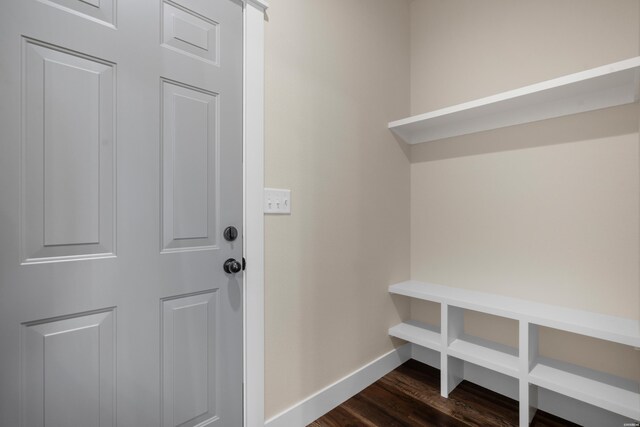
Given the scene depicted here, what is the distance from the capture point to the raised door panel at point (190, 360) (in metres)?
1.17

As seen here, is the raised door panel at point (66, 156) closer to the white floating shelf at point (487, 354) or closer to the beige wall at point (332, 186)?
the beige wall at point (332, 186)

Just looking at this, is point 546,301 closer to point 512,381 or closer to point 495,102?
point 512,381

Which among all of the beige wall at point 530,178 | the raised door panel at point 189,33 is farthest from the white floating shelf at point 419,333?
the raised door panel at point 189,33

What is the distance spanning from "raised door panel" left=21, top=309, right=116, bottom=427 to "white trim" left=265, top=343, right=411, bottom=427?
0.75 meters

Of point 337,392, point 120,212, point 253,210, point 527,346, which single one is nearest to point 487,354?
point 527,346

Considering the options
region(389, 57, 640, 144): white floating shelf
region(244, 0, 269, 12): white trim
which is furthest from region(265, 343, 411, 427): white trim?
region(244, 0, 269, 12): white trim

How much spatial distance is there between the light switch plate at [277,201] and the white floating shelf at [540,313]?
3.45ft

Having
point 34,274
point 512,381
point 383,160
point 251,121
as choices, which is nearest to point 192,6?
point 251,121

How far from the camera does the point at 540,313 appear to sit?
5.16 feet

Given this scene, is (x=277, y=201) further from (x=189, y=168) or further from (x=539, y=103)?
(x=539, y=103)

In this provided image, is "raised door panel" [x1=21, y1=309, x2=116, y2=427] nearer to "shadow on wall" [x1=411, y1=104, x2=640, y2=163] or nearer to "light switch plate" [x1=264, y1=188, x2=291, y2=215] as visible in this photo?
"light switch plate" [x1=264, y1=188, x2=291, y2=215]

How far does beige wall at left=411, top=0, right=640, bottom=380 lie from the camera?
1.55 m

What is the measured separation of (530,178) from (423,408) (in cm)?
146

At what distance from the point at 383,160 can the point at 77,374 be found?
6.12 feet
